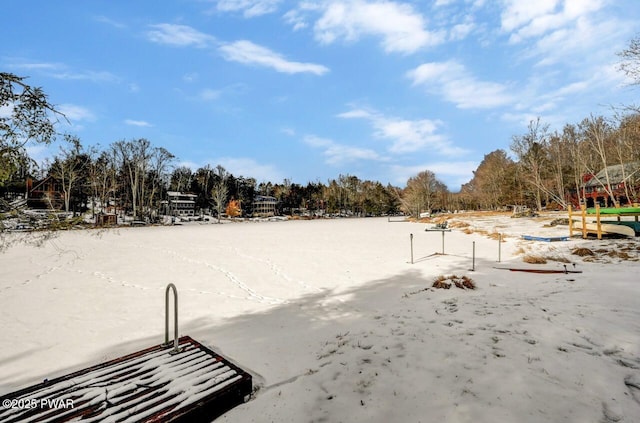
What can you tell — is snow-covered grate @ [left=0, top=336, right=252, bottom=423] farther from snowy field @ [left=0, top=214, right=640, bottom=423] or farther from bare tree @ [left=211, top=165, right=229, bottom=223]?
bare tree @ [left=211, top=165, right=229, bottom=223]

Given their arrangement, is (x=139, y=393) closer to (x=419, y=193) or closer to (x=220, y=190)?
(x=419, y=193)

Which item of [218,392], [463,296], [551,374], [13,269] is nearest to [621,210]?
[463,296]

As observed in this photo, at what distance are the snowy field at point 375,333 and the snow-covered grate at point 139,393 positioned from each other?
0.38 m

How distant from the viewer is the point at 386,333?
5.28 metres

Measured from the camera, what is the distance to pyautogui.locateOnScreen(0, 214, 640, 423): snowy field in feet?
10.6

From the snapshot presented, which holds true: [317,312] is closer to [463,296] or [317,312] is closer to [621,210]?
[463,296]

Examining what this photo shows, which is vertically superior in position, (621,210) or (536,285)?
(621,210)

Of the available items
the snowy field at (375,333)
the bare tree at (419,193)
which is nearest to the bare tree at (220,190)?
the bare tree at (419,193)

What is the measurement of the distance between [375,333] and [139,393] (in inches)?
148

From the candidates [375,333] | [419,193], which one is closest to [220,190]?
[419,193]

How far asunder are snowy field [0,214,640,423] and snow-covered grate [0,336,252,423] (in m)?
0.38

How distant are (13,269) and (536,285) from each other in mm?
19871

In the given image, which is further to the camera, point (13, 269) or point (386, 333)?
point (13, 269)

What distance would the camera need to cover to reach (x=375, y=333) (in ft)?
17.5
